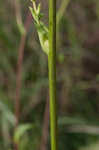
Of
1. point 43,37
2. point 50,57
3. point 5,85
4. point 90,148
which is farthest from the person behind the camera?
point 5,85

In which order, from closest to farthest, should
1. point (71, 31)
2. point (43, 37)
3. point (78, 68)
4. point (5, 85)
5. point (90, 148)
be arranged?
point (43, 37), point (90, 148), point (71, 31), point (5, 85), point (78, 68)

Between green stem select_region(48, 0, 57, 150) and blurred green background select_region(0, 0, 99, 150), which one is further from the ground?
green stem select_region(48, 0, 57, 150)

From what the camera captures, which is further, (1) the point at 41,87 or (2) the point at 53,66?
(1) the point at 41,87

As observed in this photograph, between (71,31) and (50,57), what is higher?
(50,57)

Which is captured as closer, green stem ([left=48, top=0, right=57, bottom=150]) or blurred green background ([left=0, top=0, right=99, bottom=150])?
green stem ([left=48, top=0, right=57, bottom=150])

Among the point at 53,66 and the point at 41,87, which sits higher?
the point at 53,66

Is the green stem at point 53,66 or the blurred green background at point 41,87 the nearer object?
the green stem at point 53,66

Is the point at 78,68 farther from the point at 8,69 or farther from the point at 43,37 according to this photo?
the point at 43,37

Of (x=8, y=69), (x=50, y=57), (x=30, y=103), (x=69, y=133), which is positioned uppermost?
(x=50, y=57)

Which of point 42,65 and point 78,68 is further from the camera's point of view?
point 78,68

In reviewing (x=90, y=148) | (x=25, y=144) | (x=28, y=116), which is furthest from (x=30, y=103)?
(x=90, y=148)

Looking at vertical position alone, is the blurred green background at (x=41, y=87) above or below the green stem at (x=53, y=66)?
below
